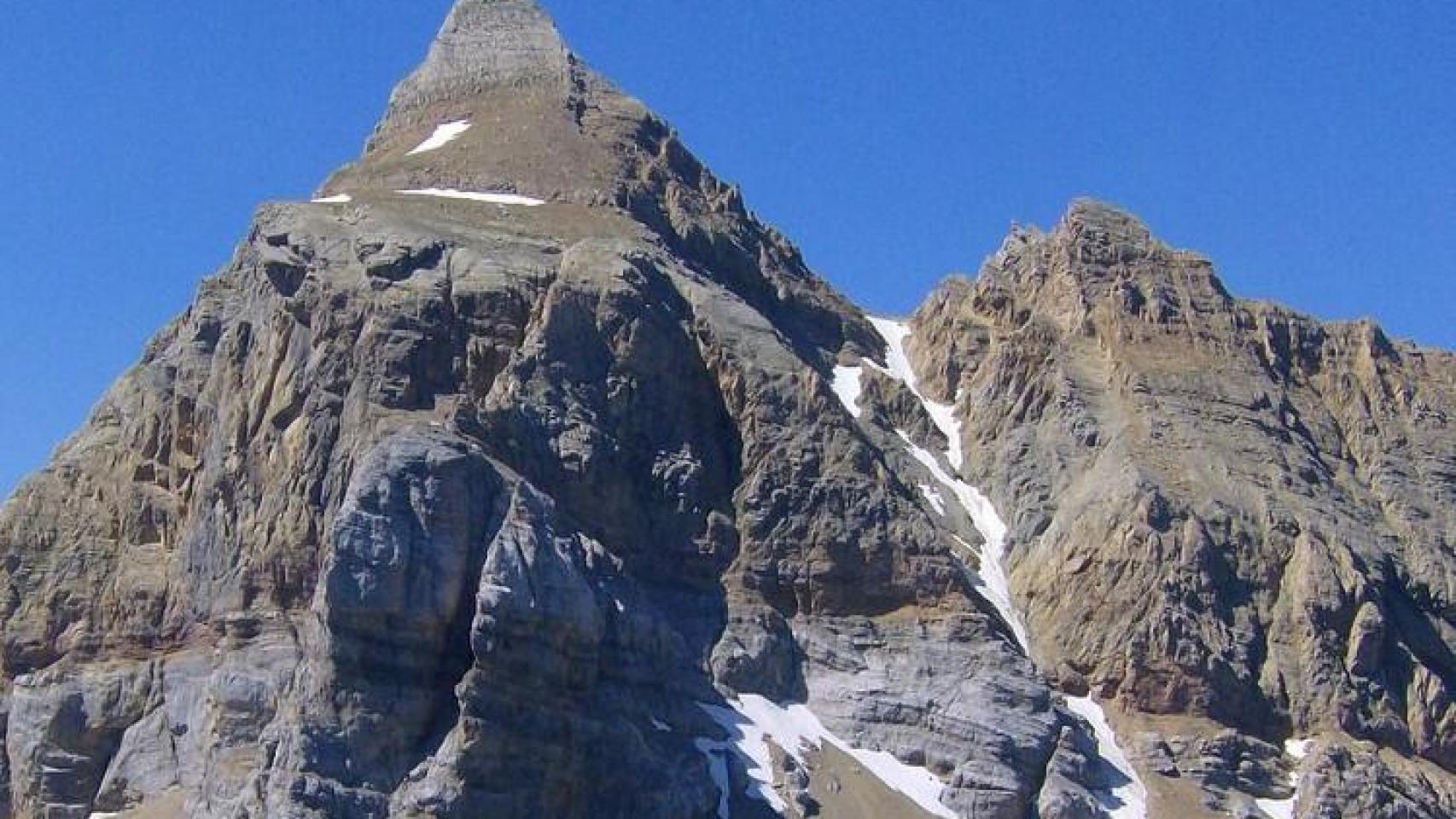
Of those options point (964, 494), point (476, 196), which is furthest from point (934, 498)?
point (476, 196)

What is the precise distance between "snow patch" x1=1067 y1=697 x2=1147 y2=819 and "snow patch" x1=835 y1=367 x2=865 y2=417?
19969 millimetres

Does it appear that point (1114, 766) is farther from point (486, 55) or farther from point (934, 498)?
point (486, 55)

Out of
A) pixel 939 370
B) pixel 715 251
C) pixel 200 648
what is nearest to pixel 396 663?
pixel 200 648

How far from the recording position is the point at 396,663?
91.5 metres

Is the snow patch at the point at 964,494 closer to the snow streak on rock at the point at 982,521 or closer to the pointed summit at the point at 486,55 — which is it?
the snow streak on rock at the point at 982,521

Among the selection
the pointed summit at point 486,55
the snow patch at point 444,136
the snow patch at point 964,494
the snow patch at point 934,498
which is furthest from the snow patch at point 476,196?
the snow patch at point 934,498

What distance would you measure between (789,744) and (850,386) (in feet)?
105

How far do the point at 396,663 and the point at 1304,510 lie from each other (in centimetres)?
4833

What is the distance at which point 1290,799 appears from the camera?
111m

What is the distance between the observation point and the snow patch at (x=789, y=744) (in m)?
101

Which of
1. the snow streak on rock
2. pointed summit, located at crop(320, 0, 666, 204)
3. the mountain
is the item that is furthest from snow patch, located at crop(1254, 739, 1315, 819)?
pointed summit, located at crop(320, 0, 666, 204)

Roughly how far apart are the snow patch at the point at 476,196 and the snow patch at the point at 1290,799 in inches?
1564

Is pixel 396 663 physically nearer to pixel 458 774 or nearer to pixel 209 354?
pixel 458 774

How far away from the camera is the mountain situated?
92.9 meters
